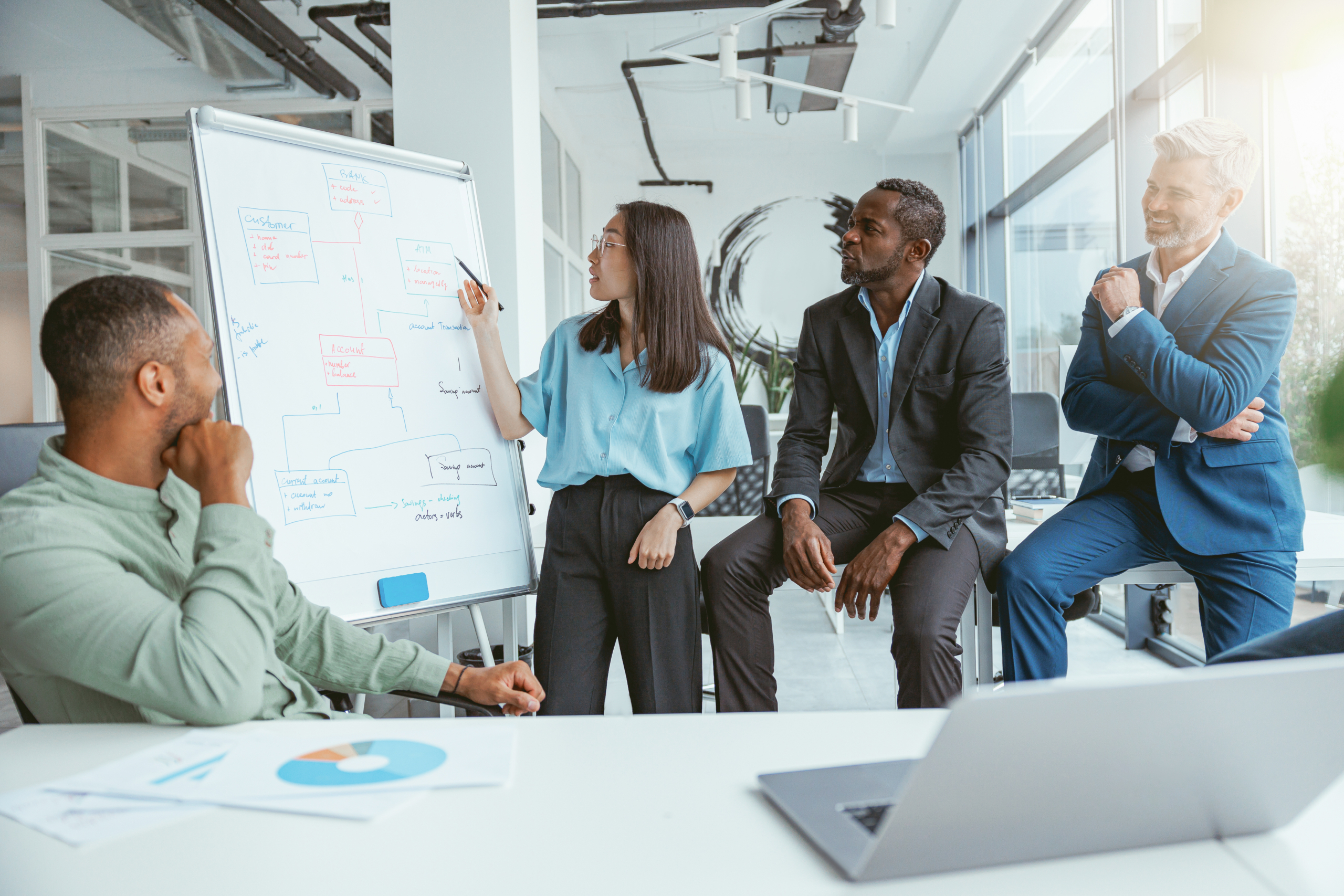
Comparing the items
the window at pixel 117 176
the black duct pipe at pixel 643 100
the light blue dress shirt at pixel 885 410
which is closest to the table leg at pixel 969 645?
the light blue dress shirt at pixel 885 410

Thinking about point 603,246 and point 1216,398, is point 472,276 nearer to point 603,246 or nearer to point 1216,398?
point 603,246

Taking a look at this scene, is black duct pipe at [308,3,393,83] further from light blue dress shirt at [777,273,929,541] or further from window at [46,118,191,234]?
light blue dress shirt at [777,273,929,541]

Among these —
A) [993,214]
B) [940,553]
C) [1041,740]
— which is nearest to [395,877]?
[1041,740]

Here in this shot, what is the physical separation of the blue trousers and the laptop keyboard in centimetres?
139

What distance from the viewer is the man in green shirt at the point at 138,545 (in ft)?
2.84

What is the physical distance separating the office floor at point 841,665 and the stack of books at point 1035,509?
2.10ft

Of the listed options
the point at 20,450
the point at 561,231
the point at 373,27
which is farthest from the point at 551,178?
the point at 20,450

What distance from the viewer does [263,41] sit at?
15.2 feet

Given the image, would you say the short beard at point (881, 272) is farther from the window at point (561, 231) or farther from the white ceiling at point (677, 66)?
the window at point (561, 231)

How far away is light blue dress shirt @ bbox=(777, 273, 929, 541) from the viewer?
2141mm

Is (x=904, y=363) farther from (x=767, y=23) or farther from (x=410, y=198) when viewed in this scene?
(x=767, y=23)

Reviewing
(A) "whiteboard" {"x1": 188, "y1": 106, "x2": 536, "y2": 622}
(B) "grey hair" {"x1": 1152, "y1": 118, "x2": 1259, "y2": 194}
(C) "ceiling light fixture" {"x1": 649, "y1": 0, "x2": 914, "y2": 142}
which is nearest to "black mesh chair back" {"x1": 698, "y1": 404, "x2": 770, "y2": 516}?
(A) "whiteboard" {"x1": 188, "y1": 106, "x2": 536, "y2": 622}

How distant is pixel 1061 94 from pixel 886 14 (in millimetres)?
1823

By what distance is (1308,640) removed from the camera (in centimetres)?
83
